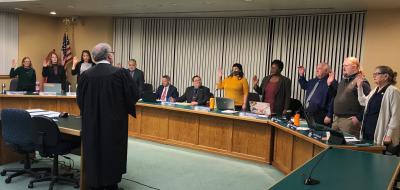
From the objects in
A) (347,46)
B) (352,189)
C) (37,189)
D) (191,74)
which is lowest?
(37,189)

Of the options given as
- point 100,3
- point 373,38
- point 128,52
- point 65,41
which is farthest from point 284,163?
point 65,41

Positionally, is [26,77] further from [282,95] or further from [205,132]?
[282,95]

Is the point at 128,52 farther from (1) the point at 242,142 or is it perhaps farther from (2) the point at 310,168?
(2) the point at 310,168

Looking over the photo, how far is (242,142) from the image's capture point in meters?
5.66

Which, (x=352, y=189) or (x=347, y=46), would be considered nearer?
(x=352, y=189)

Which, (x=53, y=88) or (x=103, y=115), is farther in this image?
(x=53, y=88)

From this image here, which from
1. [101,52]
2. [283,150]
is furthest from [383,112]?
[101,52]

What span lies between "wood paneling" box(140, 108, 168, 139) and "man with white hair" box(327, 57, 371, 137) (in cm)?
292

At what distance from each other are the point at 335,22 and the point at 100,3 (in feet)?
15.9

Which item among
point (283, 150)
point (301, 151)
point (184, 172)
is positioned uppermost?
point (301, 151)

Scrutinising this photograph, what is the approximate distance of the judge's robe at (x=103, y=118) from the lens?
3.59 metres

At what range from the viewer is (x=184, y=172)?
16.1ft

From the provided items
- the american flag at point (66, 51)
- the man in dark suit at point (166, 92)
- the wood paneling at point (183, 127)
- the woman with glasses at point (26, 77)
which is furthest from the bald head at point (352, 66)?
the american flag at point (66, 51)

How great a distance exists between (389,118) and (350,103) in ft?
2.22
